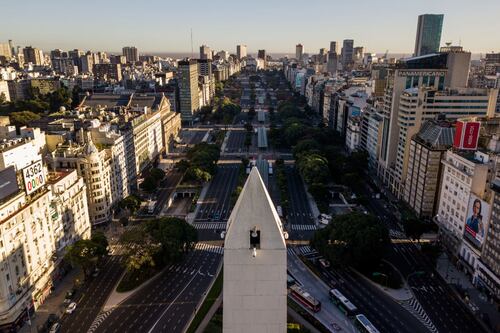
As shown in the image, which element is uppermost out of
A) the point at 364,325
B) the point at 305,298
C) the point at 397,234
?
the point at 305,298

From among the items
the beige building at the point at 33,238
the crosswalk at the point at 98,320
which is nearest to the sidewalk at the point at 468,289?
the crosswalk at the point at 98,320

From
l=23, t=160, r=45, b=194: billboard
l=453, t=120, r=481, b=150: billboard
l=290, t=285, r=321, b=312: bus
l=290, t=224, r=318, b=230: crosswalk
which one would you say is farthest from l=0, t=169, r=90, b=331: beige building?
l=453, t=120, r=481, b=150: billboard

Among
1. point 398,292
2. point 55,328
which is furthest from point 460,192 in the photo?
point 55,328

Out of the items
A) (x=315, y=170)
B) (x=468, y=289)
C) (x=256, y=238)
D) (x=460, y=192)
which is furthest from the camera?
(x=315, y=170)

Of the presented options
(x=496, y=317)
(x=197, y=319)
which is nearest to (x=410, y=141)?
(x=496, y=317)

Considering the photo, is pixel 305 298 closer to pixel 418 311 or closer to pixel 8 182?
pixel 418 311

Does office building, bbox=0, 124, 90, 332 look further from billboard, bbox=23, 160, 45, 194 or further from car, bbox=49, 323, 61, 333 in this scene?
car, bbox=49, 323, 61, 333

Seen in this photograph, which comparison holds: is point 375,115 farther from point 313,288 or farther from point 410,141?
point 313,288
